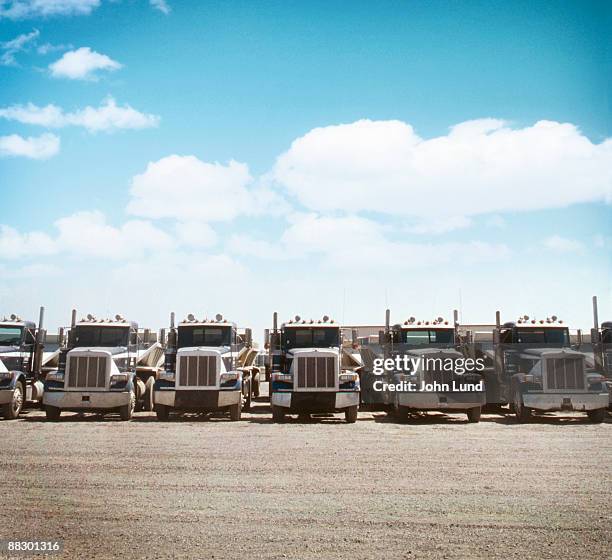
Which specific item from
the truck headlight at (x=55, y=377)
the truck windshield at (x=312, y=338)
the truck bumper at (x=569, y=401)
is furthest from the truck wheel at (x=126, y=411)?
the truck bumper at (x=569, y=401)

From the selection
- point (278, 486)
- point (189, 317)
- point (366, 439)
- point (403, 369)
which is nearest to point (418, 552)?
point (278, 486)

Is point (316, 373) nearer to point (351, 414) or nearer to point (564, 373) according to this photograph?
point (351, 414)

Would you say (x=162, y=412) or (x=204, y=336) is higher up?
(x=204, y=336)

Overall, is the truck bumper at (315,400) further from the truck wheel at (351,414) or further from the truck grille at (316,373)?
the truck grille at (316,373)

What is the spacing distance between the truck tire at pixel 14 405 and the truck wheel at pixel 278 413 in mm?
7014

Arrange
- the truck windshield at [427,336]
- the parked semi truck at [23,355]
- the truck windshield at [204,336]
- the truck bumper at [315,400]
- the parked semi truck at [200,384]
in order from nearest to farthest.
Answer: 1. the truck bumper at [315,400]
2. the parked semi truck at [200,384]
3. the parked semi truck at [23,355]
4. the truck windshield at [427,336]
5. the truck windshield at [204,336]

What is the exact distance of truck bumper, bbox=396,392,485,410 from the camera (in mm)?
16750

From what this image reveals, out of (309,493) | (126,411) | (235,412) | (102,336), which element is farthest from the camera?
(102,336)

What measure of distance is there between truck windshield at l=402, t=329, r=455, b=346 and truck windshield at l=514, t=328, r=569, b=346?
192cm

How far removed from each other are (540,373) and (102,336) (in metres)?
12.8

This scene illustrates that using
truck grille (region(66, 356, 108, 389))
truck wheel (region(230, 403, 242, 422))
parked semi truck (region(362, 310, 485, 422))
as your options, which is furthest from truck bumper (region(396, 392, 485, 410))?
truck grille (region(66, 356, 108, 389))

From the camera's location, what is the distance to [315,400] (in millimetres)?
16938

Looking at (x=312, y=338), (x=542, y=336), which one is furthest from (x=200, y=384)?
(x=542, y=336)

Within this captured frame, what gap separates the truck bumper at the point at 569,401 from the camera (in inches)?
654
